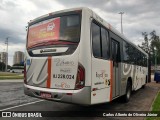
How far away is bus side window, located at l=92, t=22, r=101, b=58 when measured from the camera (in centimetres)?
717

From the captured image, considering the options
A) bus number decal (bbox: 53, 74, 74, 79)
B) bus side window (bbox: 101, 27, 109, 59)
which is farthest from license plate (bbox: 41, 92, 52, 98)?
bus side window (bbox: 101, 27, 109, 59)

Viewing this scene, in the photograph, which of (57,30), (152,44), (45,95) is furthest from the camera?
(152,44)

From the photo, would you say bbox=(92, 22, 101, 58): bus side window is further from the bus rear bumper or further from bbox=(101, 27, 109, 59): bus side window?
the bus rear bumper

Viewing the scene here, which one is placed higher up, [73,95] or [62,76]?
[62,76]

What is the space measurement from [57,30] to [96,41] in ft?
4.22

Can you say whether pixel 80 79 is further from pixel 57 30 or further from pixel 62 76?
pixel 57 30

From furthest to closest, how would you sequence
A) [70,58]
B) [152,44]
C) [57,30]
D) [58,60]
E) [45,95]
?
[152,44]
[57,30]
[45,95]
[58,60]
[70,58]

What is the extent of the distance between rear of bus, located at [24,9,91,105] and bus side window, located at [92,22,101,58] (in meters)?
0.45

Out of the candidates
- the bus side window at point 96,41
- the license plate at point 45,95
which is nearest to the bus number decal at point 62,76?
the license plate at point 45,95

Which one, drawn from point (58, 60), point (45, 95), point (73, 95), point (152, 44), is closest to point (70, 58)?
point (58, 60)

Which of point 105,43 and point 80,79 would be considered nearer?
point 80,79

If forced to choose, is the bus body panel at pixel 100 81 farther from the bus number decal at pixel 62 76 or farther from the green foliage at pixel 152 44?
the green foliage at pixel 152 44

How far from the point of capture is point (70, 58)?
22.2 ft

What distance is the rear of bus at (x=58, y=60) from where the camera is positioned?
6.62 metres
